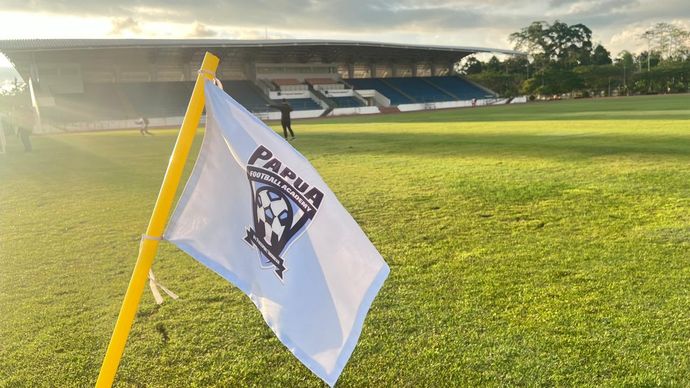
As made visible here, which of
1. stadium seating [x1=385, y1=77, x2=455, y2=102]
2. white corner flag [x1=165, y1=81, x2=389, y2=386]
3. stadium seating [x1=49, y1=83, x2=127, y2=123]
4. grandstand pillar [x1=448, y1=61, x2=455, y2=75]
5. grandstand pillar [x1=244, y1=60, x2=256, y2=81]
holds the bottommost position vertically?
white corner flag [x1=165, y1=81, x2=389, y2=386]

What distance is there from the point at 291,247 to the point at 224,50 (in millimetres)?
51057

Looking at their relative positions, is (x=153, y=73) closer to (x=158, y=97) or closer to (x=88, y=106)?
(x=158, y=97)

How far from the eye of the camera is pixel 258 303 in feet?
6.36

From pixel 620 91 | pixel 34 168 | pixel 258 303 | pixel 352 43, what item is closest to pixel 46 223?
pixel 258 303

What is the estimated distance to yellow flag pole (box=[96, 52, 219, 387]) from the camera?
184cm

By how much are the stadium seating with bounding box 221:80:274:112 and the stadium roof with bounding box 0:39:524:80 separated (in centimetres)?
285

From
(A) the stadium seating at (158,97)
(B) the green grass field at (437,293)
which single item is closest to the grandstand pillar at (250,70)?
(A) the stadium seating at (158,97)

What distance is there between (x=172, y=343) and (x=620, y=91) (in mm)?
76168

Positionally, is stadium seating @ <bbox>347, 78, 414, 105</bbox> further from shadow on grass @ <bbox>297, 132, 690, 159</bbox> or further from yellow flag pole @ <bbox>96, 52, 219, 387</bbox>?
yellow flag pole @ <bbox>96, 52, 219, 387</bbox>

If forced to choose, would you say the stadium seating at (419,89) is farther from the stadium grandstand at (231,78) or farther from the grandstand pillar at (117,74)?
the grandstand pillar at (117,74)

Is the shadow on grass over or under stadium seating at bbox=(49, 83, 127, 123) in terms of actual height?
under

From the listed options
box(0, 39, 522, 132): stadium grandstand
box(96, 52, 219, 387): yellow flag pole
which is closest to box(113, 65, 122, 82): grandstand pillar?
box(0, 39, 522, 132): stadium grandstand

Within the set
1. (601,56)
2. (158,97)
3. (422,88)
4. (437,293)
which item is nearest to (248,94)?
(158,97)

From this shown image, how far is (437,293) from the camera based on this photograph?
404 centimetres
